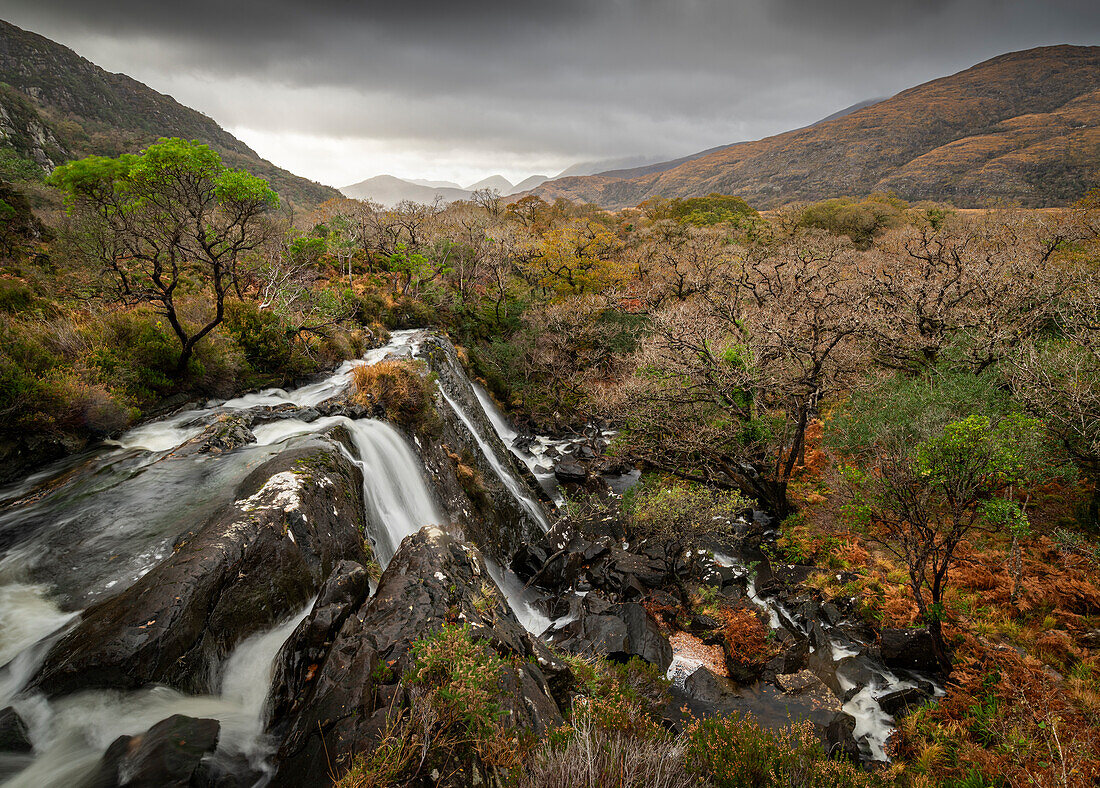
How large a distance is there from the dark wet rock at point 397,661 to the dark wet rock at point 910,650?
757 cm

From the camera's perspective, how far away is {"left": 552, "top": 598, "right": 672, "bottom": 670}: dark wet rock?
929cm

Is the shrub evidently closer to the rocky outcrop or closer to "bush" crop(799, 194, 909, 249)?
the rocky outcrop

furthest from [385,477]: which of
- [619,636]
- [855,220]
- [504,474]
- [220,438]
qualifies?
[855,220]

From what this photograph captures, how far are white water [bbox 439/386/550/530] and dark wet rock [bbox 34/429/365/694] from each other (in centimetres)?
776

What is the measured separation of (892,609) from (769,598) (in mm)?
2777

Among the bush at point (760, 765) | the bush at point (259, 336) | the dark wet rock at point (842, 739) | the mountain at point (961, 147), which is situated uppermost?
the mountain at point (961, 147)

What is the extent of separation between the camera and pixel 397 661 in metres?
4.70

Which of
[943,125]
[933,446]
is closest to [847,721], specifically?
[933,446]

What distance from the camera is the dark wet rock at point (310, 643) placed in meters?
4.94

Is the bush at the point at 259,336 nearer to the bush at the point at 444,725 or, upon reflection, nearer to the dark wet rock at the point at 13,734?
the dark wet rock at the point at 13,734

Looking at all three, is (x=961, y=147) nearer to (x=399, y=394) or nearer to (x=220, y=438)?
(x=399, y=394)

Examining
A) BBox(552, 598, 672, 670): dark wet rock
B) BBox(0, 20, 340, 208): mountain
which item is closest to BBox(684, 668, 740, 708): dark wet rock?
BBox(552, 598, 672, 670): dark wet rock

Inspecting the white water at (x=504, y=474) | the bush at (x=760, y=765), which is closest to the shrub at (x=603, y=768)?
the bush at (x=760, y=765)

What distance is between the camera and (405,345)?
770 inches
